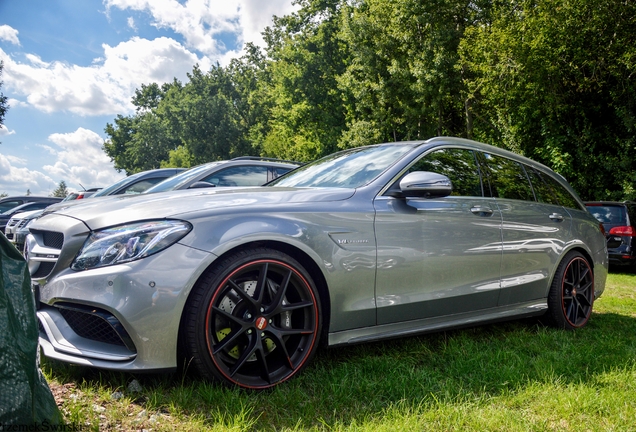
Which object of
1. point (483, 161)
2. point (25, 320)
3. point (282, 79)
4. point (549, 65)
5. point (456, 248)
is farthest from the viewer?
point (282, 79)

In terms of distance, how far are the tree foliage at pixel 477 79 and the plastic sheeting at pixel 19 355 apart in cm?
1615

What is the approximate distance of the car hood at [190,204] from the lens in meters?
2.56

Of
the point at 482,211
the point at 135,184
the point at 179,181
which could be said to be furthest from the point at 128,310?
the point at 135,184

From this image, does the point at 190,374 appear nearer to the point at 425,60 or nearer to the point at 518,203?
the point at 518,203

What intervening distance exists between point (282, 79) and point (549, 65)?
63.3 feet

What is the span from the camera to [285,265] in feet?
8.83

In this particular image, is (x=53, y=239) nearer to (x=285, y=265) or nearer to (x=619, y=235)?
(x=285, y=265)

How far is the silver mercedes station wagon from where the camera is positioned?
2406mm

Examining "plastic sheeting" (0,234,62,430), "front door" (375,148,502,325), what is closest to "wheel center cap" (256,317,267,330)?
"front door" (375,148,502,325)

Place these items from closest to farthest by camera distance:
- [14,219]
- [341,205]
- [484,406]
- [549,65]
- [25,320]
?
[25,320] < [484,406] < [341,205] < [14,219] < [549,65]

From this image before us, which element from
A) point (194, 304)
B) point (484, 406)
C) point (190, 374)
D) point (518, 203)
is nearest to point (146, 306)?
point (194, 304)

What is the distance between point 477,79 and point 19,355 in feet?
58.7

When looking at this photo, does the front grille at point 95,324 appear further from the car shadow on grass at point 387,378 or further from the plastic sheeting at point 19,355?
the plastic sheeting at point 19,355

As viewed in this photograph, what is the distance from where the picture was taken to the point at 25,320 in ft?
6.28
